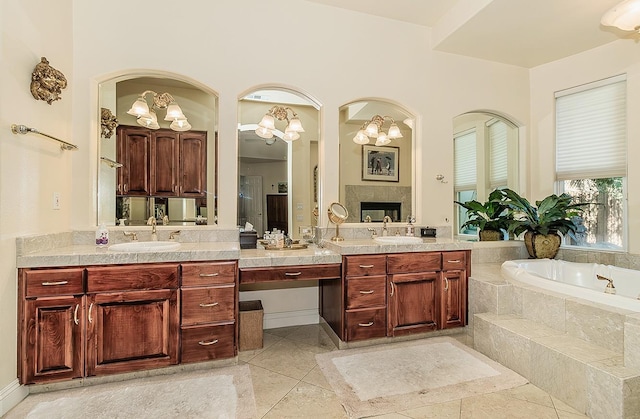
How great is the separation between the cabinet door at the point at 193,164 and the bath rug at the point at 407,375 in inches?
68.5

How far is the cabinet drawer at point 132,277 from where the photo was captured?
6.56ft

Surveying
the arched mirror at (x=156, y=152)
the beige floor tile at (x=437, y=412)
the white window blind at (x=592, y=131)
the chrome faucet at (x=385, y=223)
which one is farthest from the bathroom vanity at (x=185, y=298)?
the white window blind at (x=592, y=131)

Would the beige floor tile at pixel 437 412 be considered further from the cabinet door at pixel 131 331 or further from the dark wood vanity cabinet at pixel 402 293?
the cabinet door at pixel 131 331

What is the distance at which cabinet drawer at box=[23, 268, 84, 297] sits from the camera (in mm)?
1888

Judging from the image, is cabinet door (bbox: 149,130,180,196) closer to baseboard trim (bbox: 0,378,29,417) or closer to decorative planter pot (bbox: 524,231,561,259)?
baseboard trim (bbox: 0,378,29,417)

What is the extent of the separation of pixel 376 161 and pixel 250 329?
2.04 m

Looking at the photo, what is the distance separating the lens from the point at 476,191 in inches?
169

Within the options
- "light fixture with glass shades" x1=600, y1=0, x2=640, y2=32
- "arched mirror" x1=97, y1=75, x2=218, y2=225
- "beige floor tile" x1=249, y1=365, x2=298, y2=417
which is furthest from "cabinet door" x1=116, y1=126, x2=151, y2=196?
"light fixture with glass shades" x1=600, y1=0, x2=640, y2=32

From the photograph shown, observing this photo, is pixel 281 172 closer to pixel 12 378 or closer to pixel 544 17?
pixel 12 378

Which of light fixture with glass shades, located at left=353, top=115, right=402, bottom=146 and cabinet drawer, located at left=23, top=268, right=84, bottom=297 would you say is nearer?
cabinet drawer, located at left=23, top=268, right=84, bottom=297

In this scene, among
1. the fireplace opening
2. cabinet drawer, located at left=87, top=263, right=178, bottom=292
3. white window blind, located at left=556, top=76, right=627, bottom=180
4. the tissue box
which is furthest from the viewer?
the fireplace opening

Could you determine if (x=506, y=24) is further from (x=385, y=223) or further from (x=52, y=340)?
(x=52, y=340)

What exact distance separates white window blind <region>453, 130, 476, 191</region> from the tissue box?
3027 millimetres

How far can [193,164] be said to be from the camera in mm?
2814
